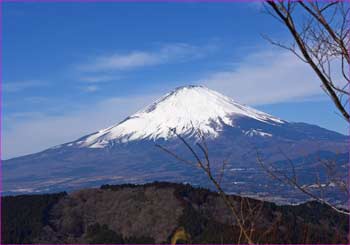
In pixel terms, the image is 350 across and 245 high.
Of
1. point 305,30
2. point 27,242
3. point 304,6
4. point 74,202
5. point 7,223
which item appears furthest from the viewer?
point 74,202

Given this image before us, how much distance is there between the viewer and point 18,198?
100 ft

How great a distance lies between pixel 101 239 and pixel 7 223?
4619 mm

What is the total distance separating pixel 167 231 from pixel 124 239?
6.48ft

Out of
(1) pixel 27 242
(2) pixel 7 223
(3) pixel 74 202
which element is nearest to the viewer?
(1) pixel 27 242

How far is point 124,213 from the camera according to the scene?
27.8 meters

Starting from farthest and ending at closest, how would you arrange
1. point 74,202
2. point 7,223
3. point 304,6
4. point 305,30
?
1. point 74,202
2. point 7,223
3. point 305,30
4. point 304,6

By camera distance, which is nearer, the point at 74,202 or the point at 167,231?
the point at 167,231

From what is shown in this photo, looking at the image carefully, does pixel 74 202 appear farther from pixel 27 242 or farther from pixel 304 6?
pixel 304 6

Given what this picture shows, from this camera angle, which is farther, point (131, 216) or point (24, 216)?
point (24, 216)

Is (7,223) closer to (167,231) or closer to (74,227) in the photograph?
Answer: (74,227)

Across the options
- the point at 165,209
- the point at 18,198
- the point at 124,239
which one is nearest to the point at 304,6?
the point at 124,239

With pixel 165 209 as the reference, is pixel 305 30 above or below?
above

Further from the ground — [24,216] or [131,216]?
[24,216]

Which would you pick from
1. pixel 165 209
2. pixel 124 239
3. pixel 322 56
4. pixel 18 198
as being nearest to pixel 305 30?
pixel 322 56
